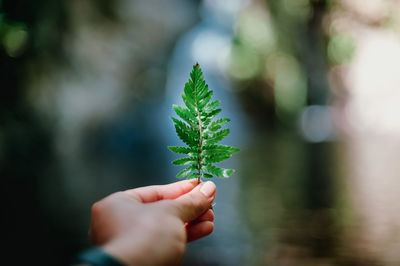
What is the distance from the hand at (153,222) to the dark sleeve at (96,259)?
1 centimetres

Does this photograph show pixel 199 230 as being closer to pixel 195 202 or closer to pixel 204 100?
pixel 195 202

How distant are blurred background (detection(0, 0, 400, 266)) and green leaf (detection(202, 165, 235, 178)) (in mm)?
2726

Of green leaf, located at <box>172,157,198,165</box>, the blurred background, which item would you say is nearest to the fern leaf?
green leaf, located at <box>172,157,198,165</box>

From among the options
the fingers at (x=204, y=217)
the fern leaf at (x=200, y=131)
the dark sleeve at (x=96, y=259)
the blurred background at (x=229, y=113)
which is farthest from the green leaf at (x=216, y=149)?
the blurred background at (x=229, y=113)

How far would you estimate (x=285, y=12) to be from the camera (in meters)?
17.9

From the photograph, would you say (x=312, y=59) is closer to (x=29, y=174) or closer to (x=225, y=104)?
(x=225, y=104)

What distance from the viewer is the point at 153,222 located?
0.76 meters

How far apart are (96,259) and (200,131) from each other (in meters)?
0.31

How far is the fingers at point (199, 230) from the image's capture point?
88cm

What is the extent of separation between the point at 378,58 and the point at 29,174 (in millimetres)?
14208

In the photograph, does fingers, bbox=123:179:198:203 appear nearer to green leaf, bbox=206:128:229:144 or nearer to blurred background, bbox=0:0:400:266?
green leaf, bbox=206:128:229:144

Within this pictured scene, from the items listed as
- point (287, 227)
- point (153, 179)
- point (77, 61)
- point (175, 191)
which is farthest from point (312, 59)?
point (175, 191)

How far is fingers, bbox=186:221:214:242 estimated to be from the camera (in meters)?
0.88

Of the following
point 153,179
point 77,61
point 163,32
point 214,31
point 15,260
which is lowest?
Answer: point 15,260
